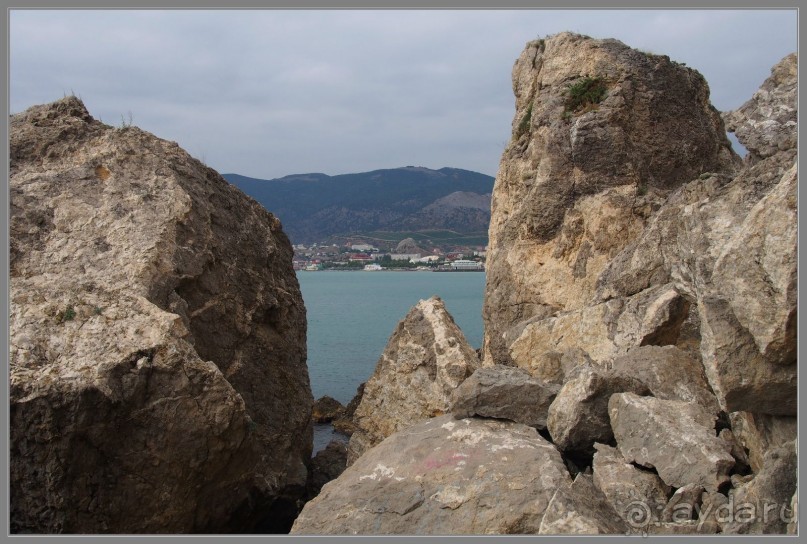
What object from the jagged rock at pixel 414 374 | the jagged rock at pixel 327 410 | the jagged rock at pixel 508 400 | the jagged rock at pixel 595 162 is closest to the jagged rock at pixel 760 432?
the jagged rock at pixel 508 400

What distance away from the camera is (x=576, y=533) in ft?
17.0

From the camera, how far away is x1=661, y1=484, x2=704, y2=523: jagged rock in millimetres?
5699

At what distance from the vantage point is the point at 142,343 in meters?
7.73

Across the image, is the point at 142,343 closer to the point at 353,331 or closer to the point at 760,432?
the point at 760,432

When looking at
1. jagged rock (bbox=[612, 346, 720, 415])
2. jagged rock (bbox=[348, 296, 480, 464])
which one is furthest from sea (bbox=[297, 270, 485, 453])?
jagged rock (bbox=[612, 346, 720, 415])

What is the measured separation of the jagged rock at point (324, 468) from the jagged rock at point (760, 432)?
689 cm

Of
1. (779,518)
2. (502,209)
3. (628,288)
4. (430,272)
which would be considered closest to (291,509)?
(628,288)

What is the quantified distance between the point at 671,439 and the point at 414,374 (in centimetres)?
532

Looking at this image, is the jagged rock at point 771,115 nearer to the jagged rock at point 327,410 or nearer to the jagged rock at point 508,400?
the jagged rock at point 508,400

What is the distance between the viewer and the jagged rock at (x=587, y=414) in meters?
7.10

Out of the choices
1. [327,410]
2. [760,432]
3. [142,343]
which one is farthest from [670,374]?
[327,410]

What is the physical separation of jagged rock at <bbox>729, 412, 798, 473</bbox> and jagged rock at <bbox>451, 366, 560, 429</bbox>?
1748 mm

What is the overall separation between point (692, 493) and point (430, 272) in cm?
10890

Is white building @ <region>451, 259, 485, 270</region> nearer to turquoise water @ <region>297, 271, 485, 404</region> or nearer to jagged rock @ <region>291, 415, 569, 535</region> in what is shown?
turquoise water @ <region>297, 271, 485, 404</region>
